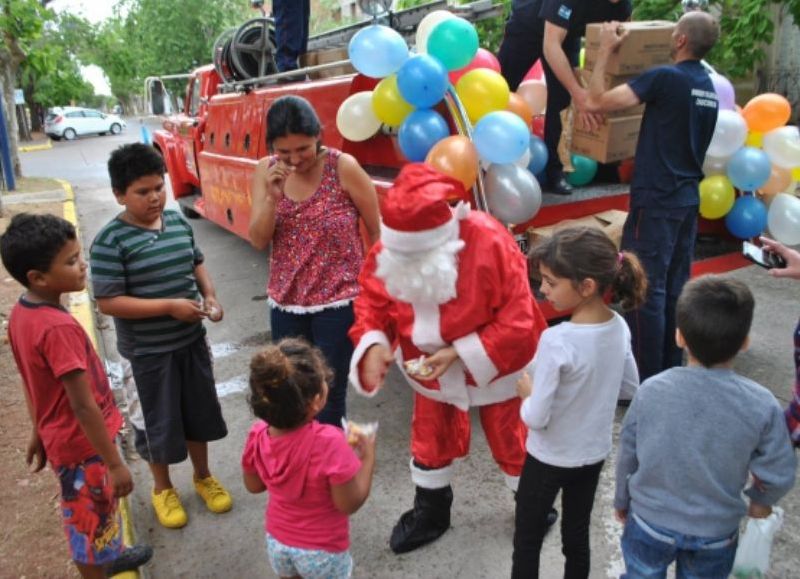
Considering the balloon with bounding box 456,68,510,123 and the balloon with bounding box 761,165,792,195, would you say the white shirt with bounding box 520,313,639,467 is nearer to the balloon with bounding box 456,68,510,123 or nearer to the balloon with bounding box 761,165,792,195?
the balloon with bounding box 456,68,510,123

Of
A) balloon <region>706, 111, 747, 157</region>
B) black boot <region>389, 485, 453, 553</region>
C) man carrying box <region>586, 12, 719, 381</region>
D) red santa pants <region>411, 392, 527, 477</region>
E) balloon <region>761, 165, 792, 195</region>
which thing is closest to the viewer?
red santa pants <region>411, 392, 527, 477</region>

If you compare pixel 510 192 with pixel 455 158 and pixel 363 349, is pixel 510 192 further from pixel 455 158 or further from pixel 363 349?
pixel 363 349

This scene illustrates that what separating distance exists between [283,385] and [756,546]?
135cm

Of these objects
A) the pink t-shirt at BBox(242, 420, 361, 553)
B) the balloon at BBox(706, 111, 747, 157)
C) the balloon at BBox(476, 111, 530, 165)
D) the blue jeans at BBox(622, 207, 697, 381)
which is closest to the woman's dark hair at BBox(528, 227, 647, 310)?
the pink t-shirt at BBox(242, 420, 361, 553)

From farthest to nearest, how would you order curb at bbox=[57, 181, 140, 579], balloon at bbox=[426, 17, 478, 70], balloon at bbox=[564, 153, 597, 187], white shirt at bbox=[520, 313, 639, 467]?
balloon at bbox=[564, 153, 597, 187] < balloon at bbox=[426, 17, 478, 70] < curb at bbox=[57, 181, 140, 579] < white shirt at bbox=[520, 313, 639, 467]

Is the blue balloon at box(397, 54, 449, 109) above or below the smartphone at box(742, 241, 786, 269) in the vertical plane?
above

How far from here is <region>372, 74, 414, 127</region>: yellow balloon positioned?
3.47 m

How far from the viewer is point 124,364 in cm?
284

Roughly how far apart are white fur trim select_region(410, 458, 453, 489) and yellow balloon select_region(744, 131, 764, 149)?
9.94 ft

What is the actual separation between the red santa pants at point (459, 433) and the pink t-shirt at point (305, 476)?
674mm

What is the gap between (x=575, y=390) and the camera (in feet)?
6.04

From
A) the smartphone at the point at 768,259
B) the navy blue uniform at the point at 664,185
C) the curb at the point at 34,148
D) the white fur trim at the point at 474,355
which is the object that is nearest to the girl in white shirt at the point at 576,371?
the white fur trim at the point at 474,355

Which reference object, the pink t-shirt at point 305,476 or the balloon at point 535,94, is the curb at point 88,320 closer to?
the pink t-shirt at point 305,476

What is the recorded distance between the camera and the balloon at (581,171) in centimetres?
423
